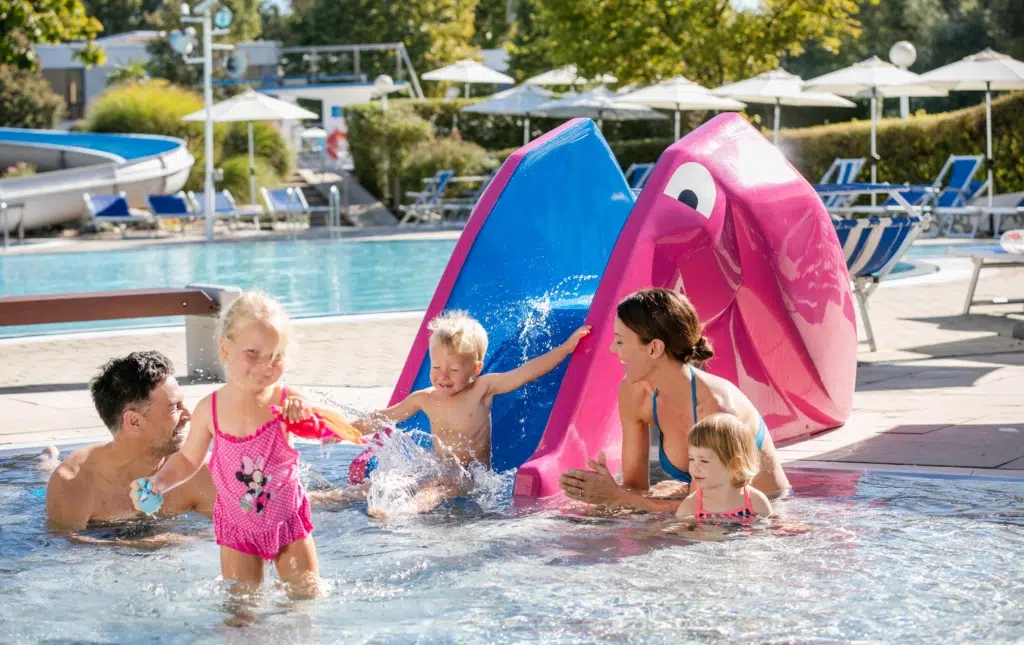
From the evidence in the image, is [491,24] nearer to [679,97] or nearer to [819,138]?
[819,138]

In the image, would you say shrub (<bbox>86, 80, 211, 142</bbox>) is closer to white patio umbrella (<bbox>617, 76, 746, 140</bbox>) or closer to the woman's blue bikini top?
white patio umbrella (<bbox>617, 76, 746, 140</bbox>)

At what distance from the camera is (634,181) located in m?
24.9

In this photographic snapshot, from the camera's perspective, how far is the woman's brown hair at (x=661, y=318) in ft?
15.4

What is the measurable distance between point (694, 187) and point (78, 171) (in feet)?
73.3

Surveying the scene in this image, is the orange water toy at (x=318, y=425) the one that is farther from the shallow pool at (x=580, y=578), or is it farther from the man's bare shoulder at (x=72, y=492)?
the man's bare shoulder at (x=72, y=492)

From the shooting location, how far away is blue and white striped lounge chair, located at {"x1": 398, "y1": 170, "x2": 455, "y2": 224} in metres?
25.2

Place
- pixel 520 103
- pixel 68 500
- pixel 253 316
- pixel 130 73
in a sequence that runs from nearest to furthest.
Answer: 1. pixel 253 316
2. pixel 68 500
3. pixel 520 103
4. pixel 130 73

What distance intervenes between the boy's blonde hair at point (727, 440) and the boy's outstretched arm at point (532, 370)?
0.76 meters

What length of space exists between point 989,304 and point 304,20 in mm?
42898

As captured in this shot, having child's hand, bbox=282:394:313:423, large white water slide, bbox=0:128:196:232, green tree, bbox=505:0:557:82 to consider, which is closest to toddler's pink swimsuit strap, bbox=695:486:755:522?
child's hand, bbox=282:394:313:423

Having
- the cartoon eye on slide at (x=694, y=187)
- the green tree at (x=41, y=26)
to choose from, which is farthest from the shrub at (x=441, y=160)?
the cartoon eye on slide at (x=694, y=187)

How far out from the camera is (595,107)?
81.3 feet

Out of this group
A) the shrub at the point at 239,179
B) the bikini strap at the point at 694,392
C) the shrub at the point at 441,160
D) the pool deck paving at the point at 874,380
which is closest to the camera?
the bikini strap at the point at 694,392

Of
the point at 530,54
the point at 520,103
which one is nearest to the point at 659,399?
the point at 520,103
